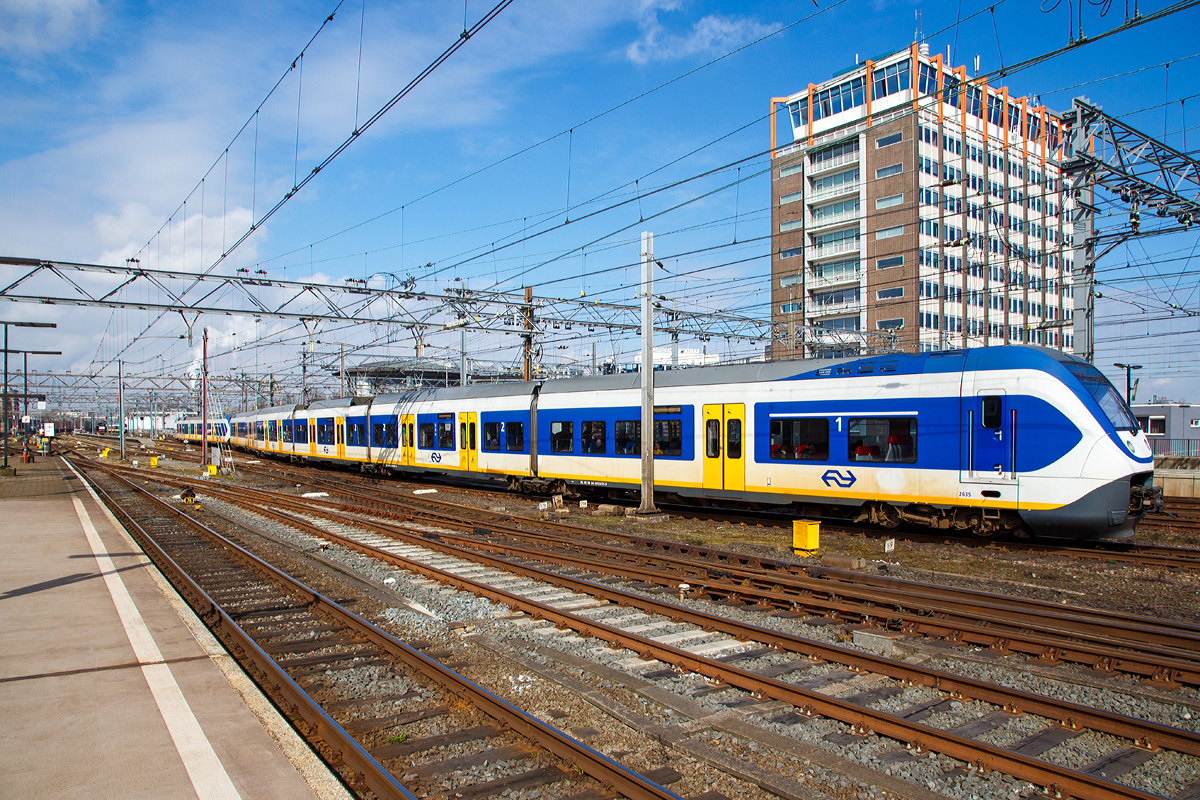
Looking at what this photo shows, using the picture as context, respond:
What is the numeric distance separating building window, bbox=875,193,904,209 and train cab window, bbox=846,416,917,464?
4398cm

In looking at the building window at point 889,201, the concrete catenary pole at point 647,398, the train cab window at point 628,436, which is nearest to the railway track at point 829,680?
the concrete catenary pole at point 647,398

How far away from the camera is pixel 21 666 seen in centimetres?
673

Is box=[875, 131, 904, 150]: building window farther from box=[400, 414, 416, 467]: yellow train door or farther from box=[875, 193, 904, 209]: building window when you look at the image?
box=[400, 414, 416, 467]: yellow train door

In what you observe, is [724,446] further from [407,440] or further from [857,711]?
[407,440]

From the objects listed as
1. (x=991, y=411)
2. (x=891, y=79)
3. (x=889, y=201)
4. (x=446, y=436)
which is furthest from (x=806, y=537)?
(x=891, y=79)

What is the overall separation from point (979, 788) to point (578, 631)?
438 centimetres

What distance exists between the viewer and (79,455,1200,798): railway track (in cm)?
493

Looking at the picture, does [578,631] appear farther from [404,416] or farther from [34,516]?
[404,416]

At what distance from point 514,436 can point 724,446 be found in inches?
313

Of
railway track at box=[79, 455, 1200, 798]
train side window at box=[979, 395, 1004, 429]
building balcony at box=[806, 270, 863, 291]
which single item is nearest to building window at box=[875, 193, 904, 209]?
building balcony at box=[806, 270, 863, 291]

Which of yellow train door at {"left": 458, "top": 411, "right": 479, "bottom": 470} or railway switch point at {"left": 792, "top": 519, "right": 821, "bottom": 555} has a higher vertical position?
yellow train door at {"left": 458, "top": 411, "right": 479, "bottom": 470}

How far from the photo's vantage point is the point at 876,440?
44.8 feet

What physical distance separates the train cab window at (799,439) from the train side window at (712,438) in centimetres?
141

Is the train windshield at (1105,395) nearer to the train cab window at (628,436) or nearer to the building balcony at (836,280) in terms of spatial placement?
the train cab window at (628,436)
